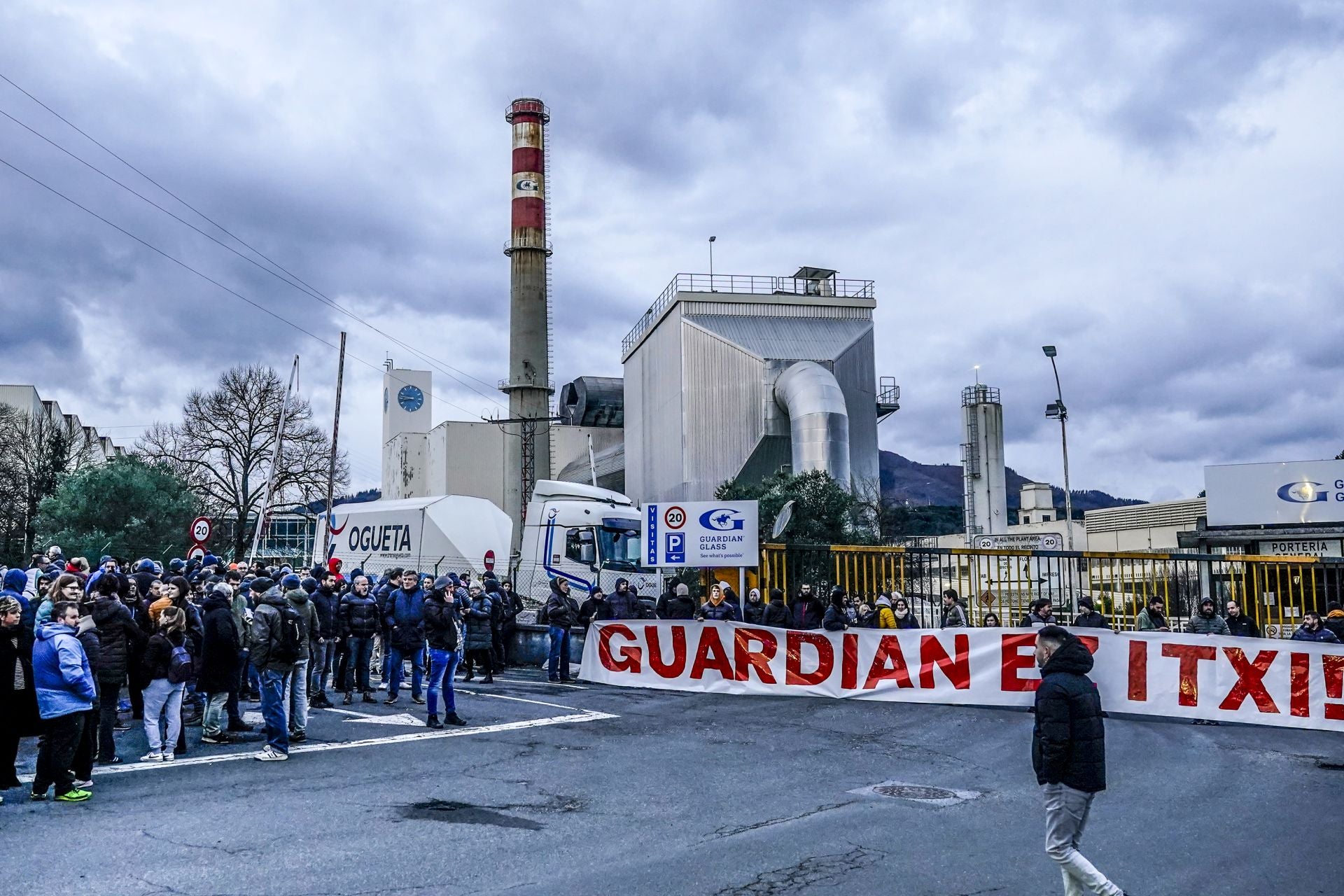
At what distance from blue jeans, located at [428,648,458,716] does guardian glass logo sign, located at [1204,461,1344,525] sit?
22470 millimetres

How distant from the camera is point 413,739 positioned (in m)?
11.9

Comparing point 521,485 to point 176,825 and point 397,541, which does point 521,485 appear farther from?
point 176,825

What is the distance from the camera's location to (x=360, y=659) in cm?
1519

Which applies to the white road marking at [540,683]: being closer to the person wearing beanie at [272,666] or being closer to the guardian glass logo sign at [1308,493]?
the person wearing beanie at [272,666]

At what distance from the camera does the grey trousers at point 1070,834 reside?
604 centimetres

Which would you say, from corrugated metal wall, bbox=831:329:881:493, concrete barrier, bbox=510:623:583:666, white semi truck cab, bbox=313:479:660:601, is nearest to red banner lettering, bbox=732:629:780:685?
concrete barrier, bbox=510:623:583:666

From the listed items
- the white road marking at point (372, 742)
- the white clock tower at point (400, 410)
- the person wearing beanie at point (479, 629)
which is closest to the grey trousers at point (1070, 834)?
the white road marking at point (372, 742)

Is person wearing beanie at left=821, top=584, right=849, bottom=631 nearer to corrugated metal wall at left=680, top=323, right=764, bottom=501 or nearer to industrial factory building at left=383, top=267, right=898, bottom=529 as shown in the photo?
industrial factory building at left=383, top=267, right=898, bottom=529

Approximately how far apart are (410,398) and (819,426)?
46692 mm

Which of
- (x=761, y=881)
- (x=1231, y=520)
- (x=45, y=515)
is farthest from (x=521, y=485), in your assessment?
(x=761, y=881)

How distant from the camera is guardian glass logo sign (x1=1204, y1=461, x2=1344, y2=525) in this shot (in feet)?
91.9

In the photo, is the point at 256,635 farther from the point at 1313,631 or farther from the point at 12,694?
the point at 1313,631

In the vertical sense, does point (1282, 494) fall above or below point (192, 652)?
above

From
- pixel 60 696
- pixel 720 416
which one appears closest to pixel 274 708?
pixel 60 696
